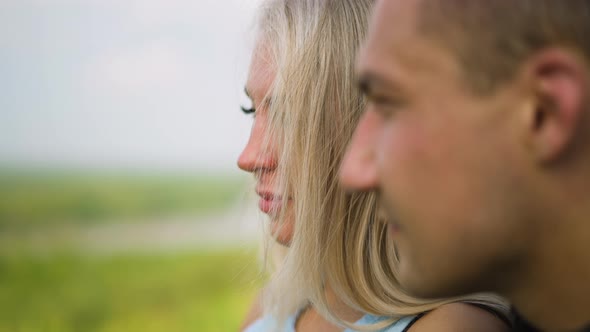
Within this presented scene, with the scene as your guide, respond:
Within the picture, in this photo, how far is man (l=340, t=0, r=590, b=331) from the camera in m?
0.74

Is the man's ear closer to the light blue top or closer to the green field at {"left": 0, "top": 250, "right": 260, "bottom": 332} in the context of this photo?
the light blue top

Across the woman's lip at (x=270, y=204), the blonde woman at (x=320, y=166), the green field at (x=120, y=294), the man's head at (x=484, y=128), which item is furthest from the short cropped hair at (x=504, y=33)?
the green field at (x=120, y=294)

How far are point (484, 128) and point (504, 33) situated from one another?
11cm

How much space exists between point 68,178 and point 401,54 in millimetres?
7307

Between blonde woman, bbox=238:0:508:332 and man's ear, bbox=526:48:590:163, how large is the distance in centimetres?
70

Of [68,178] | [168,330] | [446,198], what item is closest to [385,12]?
[446,198]

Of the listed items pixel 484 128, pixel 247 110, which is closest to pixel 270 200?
pixel 247 110

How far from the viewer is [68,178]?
762cm

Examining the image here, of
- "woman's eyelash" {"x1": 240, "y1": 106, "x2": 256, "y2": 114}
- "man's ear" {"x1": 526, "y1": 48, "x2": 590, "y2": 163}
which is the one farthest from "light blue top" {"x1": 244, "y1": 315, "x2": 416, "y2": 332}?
"man's ear" {"x1": 526, "y1": 48, "x2": 590, "y2": 163}

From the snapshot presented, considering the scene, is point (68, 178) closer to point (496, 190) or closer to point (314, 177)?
point (314, 177)

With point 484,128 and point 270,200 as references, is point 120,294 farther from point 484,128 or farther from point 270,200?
point 484,128

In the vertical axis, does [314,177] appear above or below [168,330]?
above

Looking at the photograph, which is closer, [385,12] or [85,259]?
[385,12]

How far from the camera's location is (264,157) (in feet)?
4.87
